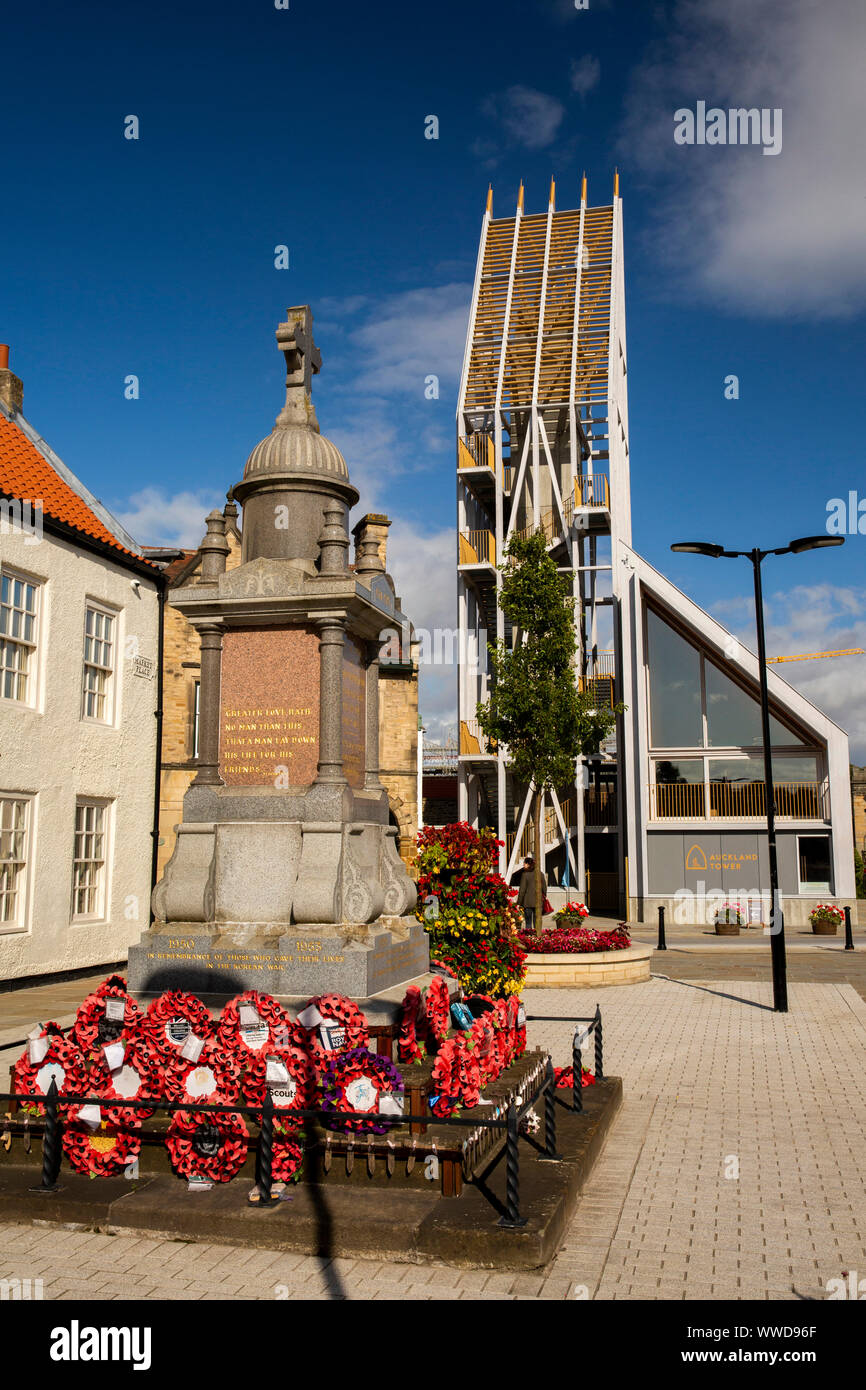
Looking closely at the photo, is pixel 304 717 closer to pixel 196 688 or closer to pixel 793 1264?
pixel 793 1264

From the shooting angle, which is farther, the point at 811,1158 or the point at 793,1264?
the point at 811,1158

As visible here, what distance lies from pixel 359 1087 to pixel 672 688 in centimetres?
2547

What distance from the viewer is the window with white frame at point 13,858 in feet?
56.3

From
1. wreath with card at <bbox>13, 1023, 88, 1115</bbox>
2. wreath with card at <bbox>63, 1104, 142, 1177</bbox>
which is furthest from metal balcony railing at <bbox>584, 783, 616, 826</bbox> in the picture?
wreath with card at <bbox>63, 1104, 142, 1177</bbox>

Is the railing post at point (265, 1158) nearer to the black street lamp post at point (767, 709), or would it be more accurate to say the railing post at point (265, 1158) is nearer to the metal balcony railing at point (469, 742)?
the black street lamp post at point (767, 709)

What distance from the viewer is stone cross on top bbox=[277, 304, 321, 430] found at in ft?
35.4

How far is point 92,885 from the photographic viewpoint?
19984mm

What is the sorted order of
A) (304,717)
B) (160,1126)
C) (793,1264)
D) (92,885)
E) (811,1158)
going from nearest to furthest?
1. (793,1264)
2. (160,1126)
3. (811,1158)
4. (304,717)
5. (92,885)

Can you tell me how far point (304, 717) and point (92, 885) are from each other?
12.1 metres

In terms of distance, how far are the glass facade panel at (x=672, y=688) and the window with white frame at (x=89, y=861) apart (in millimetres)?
16558

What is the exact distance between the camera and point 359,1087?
6449 mm

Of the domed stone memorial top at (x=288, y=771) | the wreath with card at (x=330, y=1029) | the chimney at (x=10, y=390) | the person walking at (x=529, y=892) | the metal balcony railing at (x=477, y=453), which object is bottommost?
the wreath with card at (x=330, y=1029)

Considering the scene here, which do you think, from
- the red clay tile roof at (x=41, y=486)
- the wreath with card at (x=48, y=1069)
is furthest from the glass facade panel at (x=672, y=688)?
the wreath with card at (x=48, y=1069)
